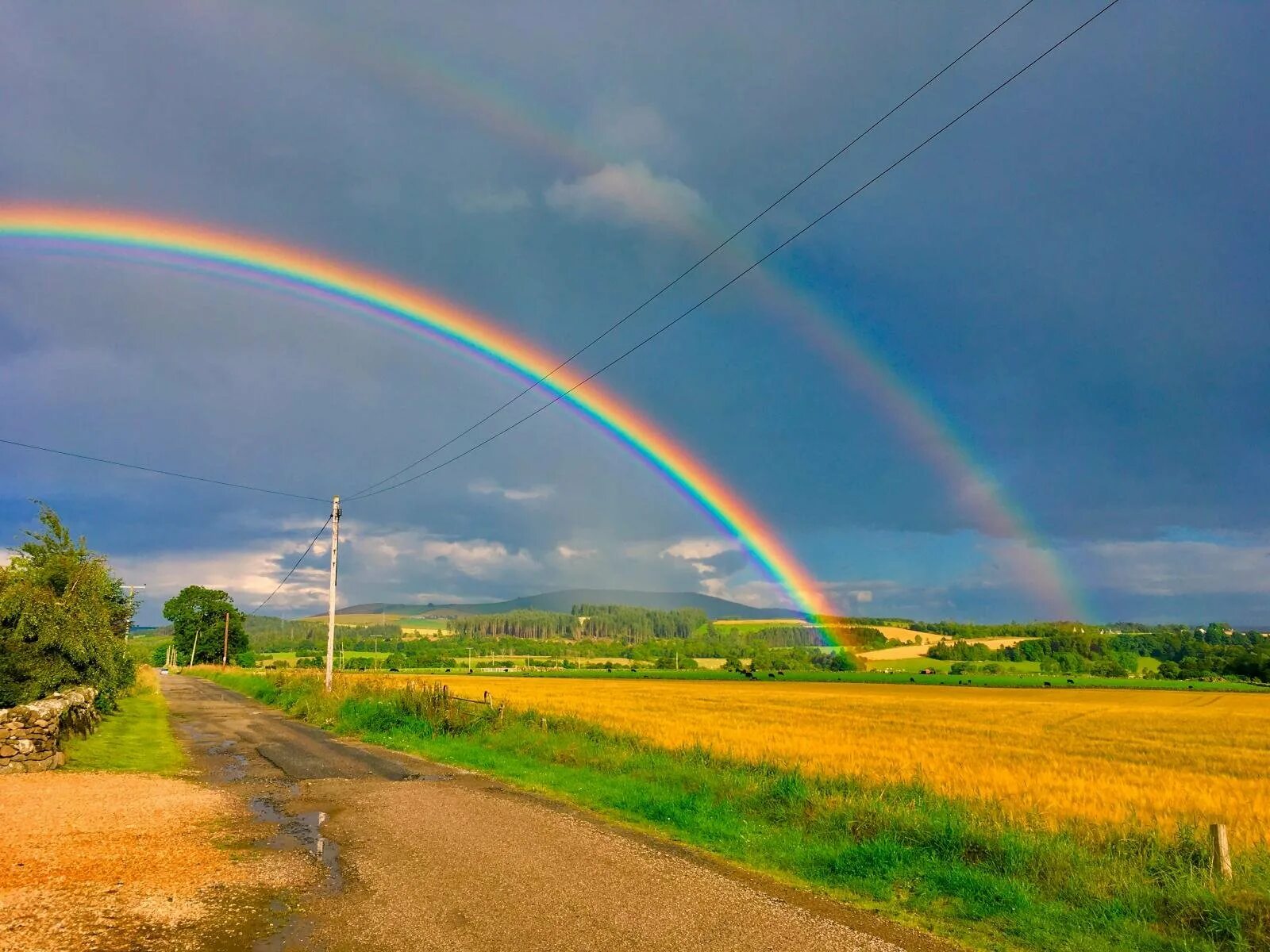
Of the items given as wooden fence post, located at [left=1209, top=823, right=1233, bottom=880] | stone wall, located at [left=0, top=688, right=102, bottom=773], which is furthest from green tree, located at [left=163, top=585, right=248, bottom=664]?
wooden fence post, located at [left=1209, top=823, right=1233, bottom=880]

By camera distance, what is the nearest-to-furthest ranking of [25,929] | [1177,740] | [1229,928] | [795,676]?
[25,929]
[1229,928]
[1177,740]
[795,676]

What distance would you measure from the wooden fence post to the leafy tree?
2737 cm

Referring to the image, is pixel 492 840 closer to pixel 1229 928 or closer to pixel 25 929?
pixel 25 929

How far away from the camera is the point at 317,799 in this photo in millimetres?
13953

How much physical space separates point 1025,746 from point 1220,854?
2418cm

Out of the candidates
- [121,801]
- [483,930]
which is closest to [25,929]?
[483,930]

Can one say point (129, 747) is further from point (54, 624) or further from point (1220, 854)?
point (1220, 854)

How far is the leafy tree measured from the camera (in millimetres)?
21453

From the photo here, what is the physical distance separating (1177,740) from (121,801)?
41.3 meters

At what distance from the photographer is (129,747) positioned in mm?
21328

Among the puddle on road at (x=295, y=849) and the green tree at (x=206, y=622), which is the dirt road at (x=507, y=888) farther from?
the green tree at (x=206, y=622)

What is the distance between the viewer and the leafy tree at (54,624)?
21.5m

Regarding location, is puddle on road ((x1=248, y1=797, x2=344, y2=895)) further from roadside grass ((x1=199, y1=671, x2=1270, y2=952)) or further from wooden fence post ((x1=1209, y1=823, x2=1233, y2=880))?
wooden fence post ((x1=1209, y1=823, x2=1233, y2=880))

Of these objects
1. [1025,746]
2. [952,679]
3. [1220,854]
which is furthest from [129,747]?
[952,679]
